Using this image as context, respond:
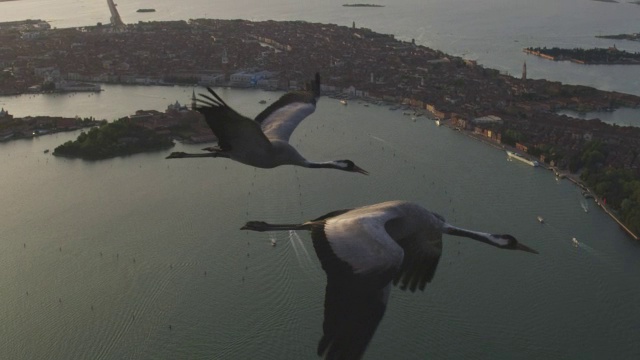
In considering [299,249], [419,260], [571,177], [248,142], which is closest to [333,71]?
[571,177]

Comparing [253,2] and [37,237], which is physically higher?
[253,2]

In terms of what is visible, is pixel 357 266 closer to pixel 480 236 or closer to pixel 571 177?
pixel 480 236

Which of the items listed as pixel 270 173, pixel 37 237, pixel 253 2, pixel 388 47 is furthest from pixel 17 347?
pixel 253 2

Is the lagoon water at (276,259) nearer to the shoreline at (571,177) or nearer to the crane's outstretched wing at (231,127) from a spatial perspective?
the shoreline at (571,177)

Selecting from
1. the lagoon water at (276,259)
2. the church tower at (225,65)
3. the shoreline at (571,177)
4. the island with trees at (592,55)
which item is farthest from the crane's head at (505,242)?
the island with trees at (592,55)

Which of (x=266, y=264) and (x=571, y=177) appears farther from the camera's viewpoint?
(x=571, y=177)

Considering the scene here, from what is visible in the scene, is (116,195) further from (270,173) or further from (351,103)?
(351,103)

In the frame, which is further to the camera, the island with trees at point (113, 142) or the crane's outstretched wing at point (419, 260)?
the island with trees at point (113, 142)
